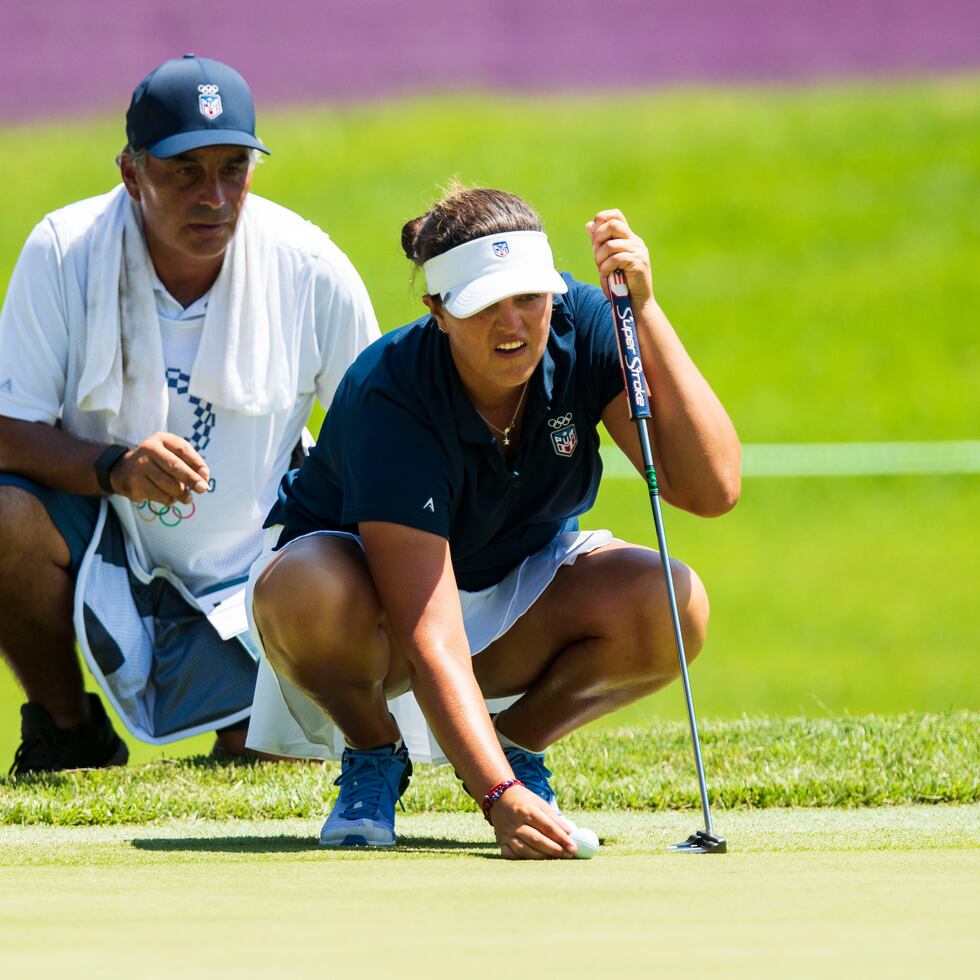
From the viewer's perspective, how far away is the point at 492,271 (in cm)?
341

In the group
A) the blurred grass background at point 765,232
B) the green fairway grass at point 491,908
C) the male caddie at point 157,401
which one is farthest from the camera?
the blurred grass background at point 765,232

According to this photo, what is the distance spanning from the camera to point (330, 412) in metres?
3.72

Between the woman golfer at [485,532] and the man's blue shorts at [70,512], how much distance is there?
84 cm

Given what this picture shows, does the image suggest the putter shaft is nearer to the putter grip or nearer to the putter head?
the putter grip

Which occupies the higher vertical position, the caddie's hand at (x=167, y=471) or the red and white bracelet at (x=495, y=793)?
the caddie's hand at (x=167, y=471)

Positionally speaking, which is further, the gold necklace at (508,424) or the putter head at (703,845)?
the gold necklace at (508,424)

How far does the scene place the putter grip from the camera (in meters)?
3.49

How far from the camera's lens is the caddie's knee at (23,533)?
14.9ft

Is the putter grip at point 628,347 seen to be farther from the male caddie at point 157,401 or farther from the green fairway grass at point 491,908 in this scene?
the male caddie at point 157,401

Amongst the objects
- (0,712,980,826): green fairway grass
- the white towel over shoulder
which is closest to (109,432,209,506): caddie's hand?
the white towel over shoulder

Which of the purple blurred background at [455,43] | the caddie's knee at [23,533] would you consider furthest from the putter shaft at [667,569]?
the purple blurred background at [455,43]

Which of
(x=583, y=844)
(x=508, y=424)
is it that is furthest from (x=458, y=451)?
(x=583, y=844)

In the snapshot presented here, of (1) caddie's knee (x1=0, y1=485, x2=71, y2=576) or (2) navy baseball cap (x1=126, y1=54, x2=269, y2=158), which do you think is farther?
(1) caddie's knee (x1=0, y1=485, x2=71, y2=576)

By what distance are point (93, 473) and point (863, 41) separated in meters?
16.6
